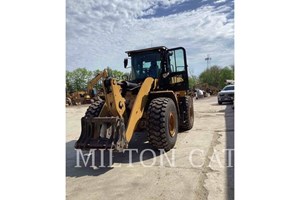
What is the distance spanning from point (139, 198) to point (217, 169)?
44.9 inches

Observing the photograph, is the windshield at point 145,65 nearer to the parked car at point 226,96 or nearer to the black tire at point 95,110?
the black tire at point 95,110

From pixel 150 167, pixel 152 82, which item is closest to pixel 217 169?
pixel 150 167

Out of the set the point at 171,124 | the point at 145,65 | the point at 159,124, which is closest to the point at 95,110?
the point at 159,124

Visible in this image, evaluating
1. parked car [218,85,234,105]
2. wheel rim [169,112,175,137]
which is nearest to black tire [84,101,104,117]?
wheel rim [169,112,175,137]

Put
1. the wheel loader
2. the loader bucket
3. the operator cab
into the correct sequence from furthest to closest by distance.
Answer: the operator cab, the wheel loader, the loader bucket

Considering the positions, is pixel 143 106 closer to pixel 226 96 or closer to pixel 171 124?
pixel 171 124

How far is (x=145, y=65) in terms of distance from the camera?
465cm

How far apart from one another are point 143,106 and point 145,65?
1.19 m

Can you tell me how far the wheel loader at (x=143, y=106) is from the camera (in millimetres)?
3256

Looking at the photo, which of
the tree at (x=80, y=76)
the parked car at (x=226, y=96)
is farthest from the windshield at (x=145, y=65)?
the parked car at (x=226, y=96)

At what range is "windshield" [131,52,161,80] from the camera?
4.55 m

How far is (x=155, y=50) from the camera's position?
4543mm

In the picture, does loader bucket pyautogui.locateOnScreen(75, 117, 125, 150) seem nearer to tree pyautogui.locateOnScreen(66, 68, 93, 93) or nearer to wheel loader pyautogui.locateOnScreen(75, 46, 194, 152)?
wheel loader pyautogui.locateOnScreen(75, 46, 194, 152)
